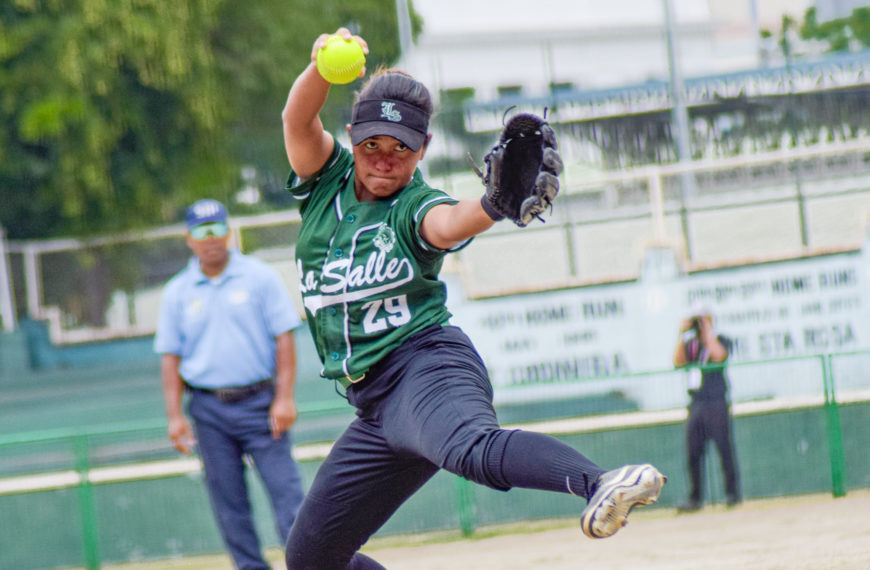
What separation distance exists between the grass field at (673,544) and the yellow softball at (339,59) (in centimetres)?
397

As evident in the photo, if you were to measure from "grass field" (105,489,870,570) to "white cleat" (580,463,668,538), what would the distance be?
3426 mm

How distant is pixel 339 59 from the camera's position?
10.4 feet

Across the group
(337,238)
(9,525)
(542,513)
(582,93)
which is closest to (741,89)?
(582,93)

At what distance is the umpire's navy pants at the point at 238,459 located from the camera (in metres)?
5.50

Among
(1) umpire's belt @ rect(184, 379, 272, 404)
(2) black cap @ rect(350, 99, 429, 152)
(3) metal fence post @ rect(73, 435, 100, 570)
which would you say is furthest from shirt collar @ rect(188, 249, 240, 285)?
(3) metal fence post @ rect(73, 435, 100, 570)

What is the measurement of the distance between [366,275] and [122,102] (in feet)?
30.8

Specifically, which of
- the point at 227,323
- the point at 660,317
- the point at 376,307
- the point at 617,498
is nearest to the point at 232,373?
the point at 227,323

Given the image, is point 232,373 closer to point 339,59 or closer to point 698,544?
point 339,59

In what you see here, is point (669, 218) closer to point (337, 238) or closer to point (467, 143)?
point (467, 143)

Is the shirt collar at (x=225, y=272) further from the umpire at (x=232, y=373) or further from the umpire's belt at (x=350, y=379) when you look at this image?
the umpire's belt at (x=350, y=379)

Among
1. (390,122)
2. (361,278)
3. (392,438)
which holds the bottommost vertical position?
(392,438)

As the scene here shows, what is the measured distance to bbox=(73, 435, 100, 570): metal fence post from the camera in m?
8.45

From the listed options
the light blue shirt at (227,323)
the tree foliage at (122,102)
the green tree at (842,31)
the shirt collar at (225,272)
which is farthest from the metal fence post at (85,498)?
the green tree at (842,31)

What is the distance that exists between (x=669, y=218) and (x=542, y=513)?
417 cm
